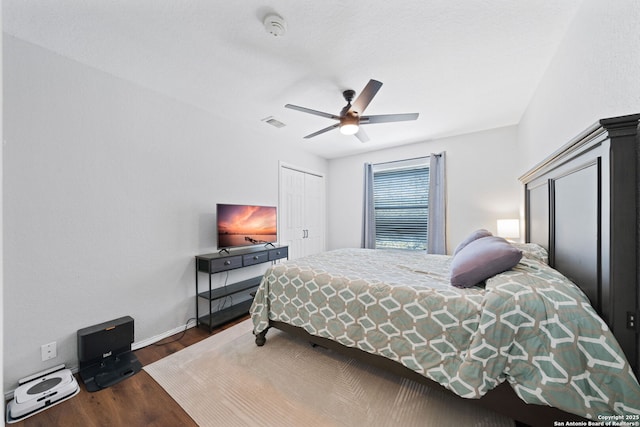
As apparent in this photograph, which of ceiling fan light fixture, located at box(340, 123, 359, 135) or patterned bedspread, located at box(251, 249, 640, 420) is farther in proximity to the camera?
ceiling fan light fixture, located at box(340, 123, 359, 135)

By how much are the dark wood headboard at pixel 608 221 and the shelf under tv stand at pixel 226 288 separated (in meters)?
2.90

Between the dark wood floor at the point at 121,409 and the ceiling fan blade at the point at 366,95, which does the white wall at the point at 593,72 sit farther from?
the dark wood floor at the point at 121,409

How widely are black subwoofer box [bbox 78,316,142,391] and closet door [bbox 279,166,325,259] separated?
2307 millimetres

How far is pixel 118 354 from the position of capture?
2227 mm

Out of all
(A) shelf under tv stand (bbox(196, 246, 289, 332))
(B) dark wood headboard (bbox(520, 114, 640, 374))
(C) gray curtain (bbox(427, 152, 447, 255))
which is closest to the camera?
(B) dark wood headboard (bbox(520, 114, 640, 374))

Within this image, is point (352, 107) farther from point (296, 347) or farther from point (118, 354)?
point (118, 354)

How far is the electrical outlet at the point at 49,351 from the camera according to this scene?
6.36 feet

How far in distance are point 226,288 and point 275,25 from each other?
8.94ft

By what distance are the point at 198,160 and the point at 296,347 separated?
2.31 m

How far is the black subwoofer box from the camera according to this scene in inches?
76.8

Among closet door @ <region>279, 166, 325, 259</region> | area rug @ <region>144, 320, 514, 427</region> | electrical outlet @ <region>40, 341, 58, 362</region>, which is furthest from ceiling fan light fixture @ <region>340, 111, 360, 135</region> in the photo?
electrical outlet @ <region>40, 341, 58, 362</region>

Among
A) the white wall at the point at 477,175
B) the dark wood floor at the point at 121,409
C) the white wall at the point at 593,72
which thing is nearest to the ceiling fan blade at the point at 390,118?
the white wall at the point at 593,72

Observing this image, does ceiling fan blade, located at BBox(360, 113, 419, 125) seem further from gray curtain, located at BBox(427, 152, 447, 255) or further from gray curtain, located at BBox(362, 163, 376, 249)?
gray curtain, located at BBox(362, 163, 376, 249)

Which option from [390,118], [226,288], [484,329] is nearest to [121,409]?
[226,288]
